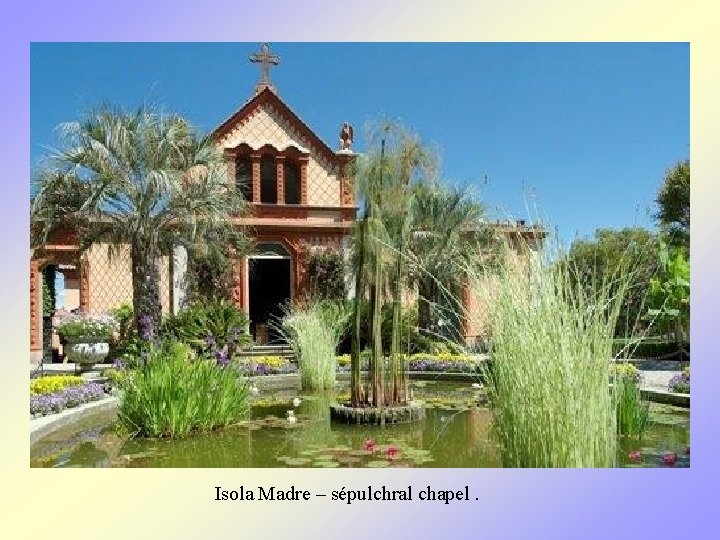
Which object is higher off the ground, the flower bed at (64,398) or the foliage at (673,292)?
the foliage at (673,292)

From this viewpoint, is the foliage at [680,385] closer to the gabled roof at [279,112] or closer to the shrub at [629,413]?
the shrub at [629,413]

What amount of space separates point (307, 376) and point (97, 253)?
783cm

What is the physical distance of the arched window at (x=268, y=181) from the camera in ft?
57.9

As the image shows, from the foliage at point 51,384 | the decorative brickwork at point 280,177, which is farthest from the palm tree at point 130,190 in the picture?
the decorative brickwork at point 280,177

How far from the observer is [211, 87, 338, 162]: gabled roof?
17375 millimetres

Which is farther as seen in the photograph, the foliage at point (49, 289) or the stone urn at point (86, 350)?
the foliage at point (49, 289)

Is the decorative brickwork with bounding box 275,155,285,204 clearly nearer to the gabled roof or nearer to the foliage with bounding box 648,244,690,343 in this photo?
the gabled roof

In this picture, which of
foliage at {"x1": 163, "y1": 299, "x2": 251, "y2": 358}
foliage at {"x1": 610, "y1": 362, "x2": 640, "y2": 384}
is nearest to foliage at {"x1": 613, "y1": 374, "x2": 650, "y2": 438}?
foliage at {"x1": 610, "y1": 362, "x2": 640, "y2": 384}

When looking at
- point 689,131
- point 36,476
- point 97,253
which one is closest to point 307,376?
point 36,476

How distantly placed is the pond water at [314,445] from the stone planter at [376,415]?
0.09 m

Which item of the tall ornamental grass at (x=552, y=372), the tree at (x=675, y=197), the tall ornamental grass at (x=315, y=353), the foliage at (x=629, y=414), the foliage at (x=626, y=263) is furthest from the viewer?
the tree at (x=675, y=197)

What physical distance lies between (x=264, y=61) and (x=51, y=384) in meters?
10.9

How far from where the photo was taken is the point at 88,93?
1157cm

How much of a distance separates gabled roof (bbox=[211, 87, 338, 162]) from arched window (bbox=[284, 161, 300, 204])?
0.76 metres
